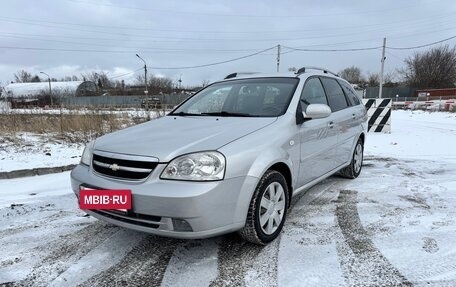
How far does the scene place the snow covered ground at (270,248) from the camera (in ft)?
9.11

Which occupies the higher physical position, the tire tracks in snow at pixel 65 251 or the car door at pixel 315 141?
the car door at pixel 315 141

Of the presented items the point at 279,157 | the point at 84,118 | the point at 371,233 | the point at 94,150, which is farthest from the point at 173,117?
the point at 84,118

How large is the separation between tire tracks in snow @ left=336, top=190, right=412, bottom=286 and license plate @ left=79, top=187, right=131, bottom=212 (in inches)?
69.8

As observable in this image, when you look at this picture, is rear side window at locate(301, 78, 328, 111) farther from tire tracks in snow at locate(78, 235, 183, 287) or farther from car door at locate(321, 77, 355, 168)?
tire tracks in snow at locate(78, 235, 183, 287)

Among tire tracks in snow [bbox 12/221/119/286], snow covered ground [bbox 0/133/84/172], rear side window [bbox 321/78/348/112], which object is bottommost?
tire tracks in snow [bbox 12/221/119/286]

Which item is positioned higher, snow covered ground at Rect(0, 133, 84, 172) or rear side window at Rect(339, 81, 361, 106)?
rear side window at Rect(339, 81, 361, 106)

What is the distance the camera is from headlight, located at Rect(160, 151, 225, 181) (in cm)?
269

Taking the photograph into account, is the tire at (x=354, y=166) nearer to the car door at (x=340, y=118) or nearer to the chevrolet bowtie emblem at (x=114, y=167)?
the car door at (x=340, y=118)

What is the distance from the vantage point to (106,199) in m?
2.85

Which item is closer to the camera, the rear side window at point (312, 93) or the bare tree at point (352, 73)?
the rear side window at point (312, 93)

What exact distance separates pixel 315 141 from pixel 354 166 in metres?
1.96

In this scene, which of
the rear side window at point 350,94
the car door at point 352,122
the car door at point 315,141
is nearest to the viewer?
the car door at point 315,141

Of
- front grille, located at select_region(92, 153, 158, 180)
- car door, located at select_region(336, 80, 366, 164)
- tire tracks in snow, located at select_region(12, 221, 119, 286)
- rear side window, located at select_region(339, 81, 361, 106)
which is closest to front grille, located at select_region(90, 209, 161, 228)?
front grille, located at select_region(92, 153, 158, 180)

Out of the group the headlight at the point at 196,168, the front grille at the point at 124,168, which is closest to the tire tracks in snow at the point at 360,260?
the headlight at the point at 196,168
